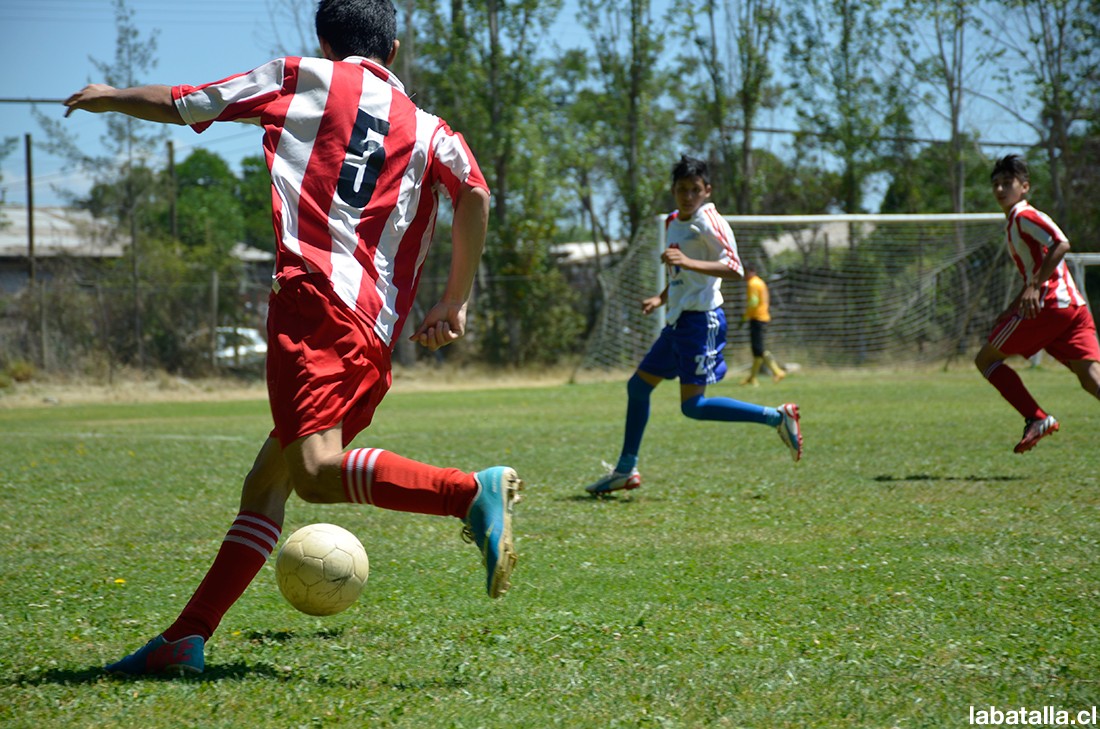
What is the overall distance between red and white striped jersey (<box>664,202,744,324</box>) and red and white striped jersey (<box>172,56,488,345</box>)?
3885 mm

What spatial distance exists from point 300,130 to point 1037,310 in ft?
20.1

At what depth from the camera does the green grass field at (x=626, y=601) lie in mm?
3051

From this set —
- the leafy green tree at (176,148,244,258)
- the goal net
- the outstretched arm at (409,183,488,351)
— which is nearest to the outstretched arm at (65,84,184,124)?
the outstretched arm at (409,183,488,351)


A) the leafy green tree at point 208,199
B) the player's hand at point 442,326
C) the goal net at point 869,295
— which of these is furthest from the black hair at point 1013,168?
the leafy green tree at point 208,199

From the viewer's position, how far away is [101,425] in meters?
14.5

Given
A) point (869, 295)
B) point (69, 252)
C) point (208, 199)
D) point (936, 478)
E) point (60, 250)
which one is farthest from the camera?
point (208, 199)

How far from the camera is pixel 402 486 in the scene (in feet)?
10.5

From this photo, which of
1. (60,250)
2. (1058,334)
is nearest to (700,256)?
(1058,334)

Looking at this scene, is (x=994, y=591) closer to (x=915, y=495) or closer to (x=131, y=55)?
(x=915, y=495)

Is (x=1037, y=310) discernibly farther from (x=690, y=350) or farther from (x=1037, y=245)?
(x=690, y=350)

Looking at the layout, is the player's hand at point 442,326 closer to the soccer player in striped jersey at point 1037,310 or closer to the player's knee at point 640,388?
the player's knee at point 640,388

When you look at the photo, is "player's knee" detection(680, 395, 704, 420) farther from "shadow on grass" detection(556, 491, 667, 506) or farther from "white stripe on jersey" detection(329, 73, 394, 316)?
"white stripe on jersey" detection(329, 73, 394, 316)

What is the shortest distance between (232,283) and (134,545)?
1978cm

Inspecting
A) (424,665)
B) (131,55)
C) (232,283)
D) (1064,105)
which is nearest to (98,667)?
(424,665)
